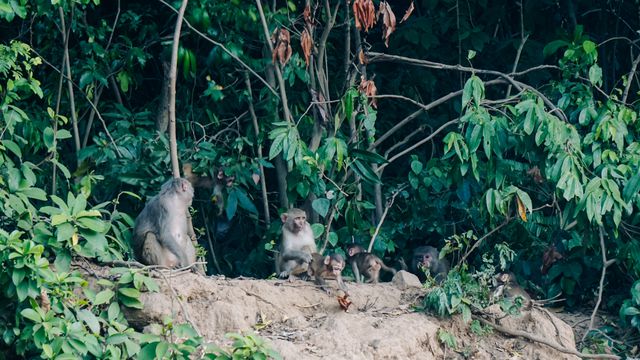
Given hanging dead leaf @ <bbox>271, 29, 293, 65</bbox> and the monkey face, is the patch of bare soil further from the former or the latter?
hanging dead leaf @ <bbox>271, 29, 293, 65</bbox>

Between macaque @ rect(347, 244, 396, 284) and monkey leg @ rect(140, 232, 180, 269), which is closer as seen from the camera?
monkey leg @ rect(140, 232, 180, 269)

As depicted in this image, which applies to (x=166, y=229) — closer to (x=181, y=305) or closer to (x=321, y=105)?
(x=181, y=305)

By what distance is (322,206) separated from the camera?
10617mm

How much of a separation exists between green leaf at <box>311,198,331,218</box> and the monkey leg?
160 cm

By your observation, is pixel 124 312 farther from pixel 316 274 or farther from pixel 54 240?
pixel 316 274

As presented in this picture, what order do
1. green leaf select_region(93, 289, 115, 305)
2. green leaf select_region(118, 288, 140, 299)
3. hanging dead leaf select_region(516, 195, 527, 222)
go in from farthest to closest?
hanging dead leaf select_region(516, 195, 527, 222)
green leaf select_region(118, 288, 140, 299)
green leaf select_region(93, 289, 115, 305)

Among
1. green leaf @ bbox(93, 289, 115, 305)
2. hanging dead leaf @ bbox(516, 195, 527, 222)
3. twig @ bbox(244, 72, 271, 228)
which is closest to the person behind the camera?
green leaf @ bbox(93, 289, 115, 305)

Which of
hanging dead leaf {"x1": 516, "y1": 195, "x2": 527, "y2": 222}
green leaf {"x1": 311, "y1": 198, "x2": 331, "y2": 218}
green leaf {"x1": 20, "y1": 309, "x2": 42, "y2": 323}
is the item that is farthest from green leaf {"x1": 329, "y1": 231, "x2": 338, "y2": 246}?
green leaf {"x1": 20, "y1": 309, "x2": 42, "y2": 323}

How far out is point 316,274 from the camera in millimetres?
9844

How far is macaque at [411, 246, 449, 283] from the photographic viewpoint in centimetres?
1153

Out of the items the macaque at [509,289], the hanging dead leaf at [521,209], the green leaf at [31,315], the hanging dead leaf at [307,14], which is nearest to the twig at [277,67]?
the hanging dead leaf at [307,14]

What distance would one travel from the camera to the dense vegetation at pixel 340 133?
9.79m

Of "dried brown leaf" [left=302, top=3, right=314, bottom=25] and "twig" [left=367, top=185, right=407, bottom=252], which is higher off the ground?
"dried brown leaf" [left=302, top=3, right=314, bottom=25]

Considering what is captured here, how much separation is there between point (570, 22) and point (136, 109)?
196 inches
